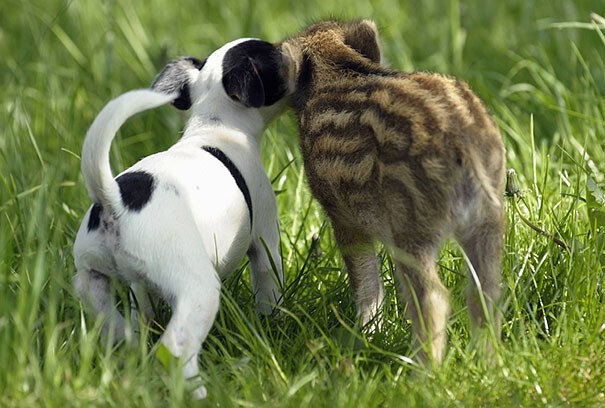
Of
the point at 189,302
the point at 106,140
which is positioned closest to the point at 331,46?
the point at 106,140

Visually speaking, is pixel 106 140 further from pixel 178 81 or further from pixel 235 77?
pixel 178 81

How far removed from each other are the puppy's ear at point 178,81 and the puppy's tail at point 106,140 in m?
1.00

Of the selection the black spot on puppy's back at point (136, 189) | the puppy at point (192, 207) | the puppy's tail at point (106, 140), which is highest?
the puppy's tail at point (106, 140)

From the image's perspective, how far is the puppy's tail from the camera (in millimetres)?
3271

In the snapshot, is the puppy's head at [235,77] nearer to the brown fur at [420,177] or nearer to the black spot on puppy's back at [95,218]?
the brown fur at [420,177]

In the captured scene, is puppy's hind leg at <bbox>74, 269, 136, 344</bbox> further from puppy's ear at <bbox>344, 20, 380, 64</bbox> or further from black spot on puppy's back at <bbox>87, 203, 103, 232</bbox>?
puppy's ear at <bbox>344, 20, 380, 64</bbox>

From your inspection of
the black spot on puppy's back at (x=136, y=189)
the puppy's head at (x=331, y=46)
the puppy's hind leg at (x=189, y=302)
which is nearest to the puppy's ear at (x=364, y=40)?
the puppy's head at (x=331, y=46)

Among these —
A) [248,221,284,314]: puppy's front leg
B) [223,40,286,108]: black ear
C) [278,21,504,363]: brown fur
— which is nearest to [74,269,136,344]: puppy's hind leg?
[248,221,284,314]: puppy's front leg

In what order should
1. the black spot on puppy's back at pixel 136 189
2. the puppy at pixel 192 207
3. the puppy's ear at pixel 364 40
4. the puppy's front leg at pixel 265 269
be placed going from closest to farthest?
the puppy at pixel 192 207 < the black spot on puppy's back at pixel 136 189 < the puppy's front leg at pixel 265 269 < the puppy's ear at pixel 364 40

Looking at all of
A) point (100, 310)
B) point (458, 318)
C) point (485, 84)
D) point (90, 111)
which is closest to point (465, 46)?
point (485, 84)

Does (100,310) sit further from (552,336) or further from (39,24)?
(39,24)

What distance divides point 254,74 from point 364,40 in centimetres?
49

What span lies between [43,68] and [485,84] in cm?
266

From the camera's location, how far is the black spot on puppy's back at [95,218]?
350cm
